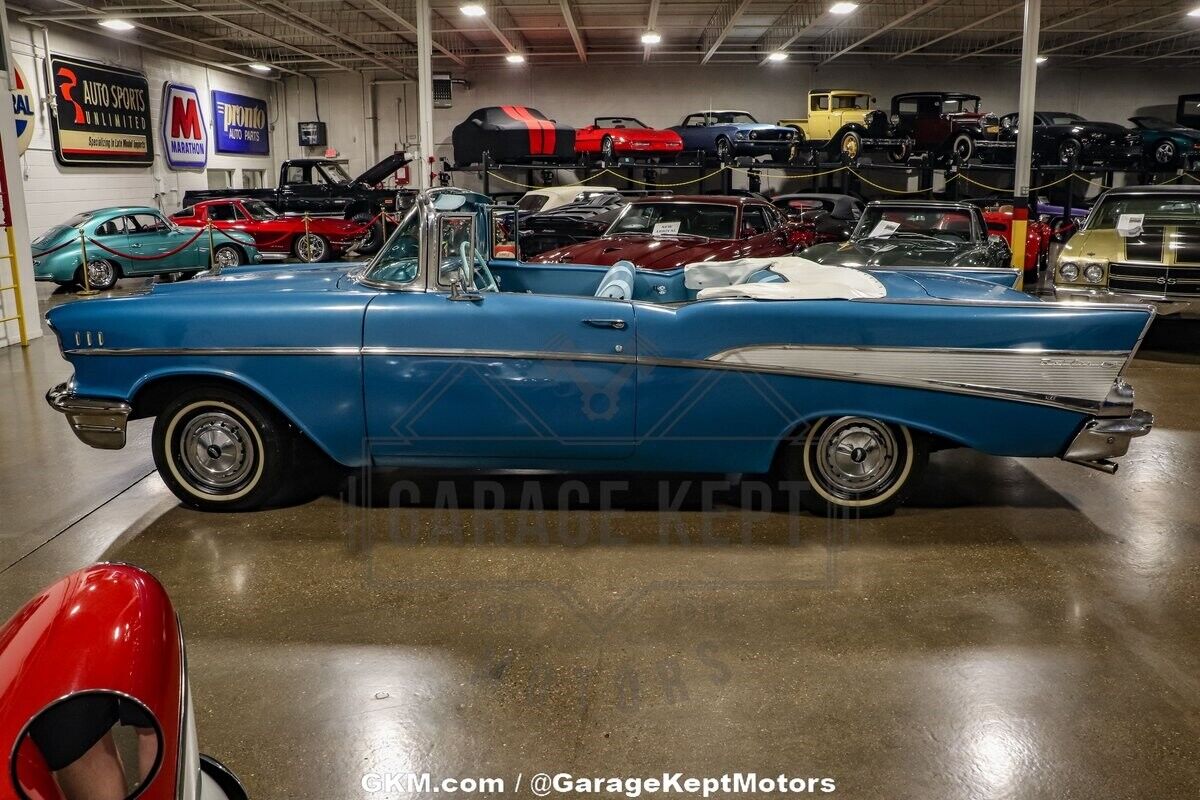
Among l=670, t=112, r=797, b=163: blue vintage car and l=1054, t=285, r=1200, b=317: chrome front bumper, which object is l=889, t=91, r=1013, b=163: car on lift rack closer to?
l=670, t=112, r=797, b=163: blue vintage car

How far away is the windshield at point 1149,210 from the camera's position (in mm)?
8750

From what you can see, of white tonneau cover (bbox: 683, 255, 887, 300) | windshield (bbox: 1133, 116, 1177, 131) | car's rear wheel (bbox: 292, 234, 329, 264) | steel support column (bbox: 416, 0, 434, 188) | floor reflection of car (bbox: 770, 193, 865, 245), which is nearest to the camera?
white tonneau cover (bbox: 683, 255, 887, 300)

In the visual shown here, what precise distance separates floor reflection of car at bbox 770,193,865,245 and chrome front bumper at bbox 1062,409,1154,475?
11.5 meters

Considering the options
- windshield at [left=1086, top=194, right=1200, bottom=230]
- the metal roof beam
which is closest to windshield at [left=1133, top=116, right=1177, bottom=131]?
the metal roof beam

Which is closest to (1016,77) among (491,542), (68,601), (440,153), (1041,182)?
(1041,182)

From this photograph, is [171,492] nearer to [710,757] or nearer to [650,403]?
[650,403]

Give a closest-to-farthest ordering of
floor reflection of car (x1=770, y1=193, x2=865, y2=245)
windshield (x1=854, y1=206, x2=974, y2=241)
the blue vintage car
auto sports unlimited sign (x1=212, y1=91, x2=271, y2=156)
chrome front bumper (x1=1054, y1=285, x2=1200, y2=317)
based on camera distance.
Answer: chrome front bumper (x1=1054, y1=285, x2=1200, y2=317) → windshield (x1=854, y1=206, x2=974, y2=241) → floor reflection of car (x1=770, y1=193, x2=865, y2=245) → the blue vintage car → auto sports unlimited sign (x1=212, y1=91, x2=271, y2=156)

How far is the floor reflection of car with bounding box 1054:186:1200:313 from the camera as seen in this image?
836 cm

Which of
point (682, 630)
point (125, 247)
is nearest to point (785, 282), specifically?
point (682, 630)

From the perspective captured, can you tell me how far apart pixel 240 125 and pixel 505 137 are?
10.4 metres

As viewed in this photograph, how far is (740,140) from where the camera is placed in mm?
19641

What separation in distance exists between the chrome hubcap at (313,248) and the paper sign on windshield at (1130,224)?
1232cm

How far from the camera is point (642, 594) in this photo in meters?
3.62

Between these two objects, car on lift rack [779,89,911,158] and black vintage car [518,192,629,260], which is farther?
car on lift rack [779,89,911,158]
